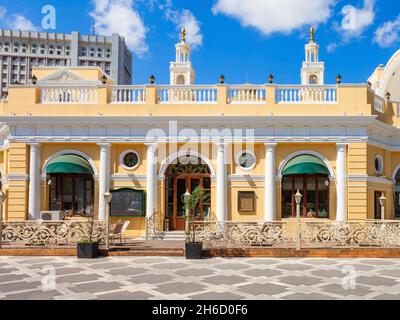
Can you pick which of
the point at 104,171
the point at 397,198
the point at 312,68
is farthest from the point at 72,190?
the point at 312,68

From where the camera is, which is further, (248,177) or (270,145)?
(248,177)

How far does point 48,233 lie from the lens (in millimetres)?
15227

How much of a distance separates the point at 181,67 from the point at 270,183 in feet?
45.1

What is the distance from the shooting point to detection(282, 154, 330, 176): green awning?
57.4 feet

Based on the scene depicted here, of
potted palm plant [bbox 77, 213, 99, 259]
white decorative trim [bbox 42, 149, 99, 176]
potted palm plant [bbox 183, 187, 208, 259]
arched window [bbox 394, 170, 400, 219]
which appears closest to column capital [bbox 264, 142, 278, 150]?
potted palm plant [bbox 183, 187, 208, 259]

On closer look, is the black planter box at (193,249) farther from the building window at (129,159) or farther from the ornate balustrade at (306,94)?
the ornate balustrade at (306,94)

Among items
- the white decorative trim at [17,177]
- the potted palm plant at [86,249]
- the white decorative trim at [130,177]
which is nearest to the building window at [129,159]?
the white decorative trim at [130,177]

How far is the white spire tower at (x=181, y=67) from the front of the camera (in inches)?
1138

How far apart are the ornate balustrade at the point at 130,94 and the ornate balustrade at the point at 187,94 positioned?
77 cm

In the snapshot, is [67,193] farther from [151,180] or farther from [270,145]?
[270,145]

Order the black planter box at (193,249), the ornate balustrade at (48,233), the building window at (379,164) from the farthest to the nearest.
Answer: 1. the building window at (379,164)
2. the ornate balustrade at (48,233)
3. the black planter box at (193,249)

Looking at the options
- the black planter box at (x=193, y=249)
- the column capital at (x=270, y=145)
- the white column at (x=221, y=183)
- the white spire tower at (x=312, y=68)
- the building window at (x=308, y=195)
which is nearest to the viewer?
the black planter box at (x=193, y=249)

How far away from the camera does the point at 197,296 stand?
28.6 ft
